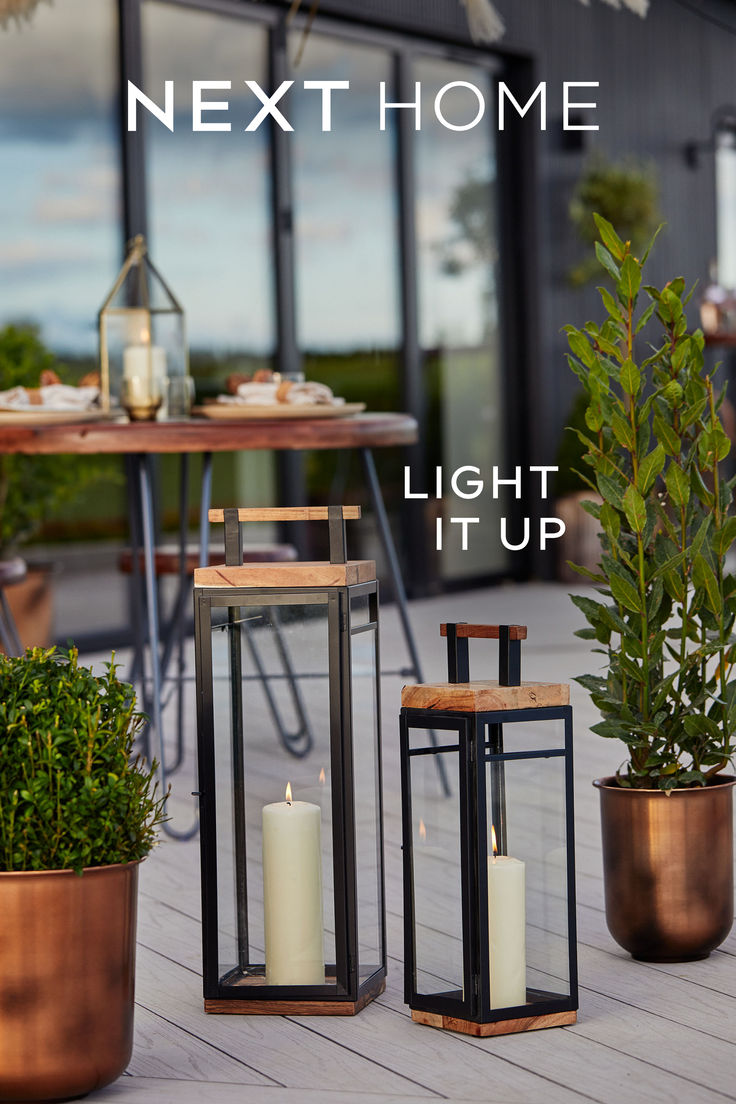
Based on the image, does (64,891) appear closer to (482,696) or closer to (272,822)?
(272,822)

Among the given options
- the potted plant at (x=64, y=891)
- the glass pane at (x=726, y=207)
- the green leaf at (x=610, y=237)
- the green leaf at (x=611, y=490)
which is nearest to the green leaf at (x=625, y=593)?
the green leaf at (x=611, y=490)

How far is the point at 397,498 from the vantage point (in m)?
6.85

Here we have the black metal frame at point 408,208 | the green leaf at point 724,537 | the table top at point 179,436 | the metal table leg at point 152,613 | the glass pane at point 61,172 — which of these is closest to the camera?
the green leaf at point 724,537

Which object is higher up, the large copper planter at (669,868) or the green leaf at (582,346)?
the green leaf at (582,346)

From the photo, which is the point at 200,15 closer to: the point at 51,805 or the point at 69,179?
the point at 69,179

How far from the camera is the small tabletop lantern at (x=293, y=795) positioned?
187cm

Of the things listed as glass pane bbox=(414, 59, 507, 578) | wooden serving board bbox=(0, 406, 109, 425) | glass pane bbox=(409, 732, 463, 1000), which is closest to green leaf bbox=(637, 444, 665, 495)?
glass pane bbox=(409, 732, 463, 1000)

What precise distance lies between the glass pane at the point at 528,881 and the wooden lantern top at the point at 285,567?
0.29 m

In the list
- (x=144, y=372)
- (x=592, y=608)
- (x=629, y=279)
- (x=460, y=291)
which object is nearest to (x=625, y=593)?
(x=592, y=608)

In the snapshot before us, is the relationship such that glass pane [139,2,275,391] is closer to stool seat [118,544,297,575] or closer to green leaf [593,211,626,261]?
stool seat [118,544,297,575]

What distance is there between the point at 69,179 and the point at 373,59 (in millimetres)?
1913

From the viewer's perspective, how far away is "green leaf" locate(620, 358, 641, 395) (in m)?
1.99

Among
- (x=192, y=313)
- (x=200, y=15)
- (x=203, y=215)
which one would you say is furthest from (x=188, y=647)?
(x=200, y=15)

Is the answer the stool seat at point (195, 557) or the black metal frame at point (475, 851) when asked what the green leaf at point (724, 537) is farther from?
the stool seat at point (195, 557)
